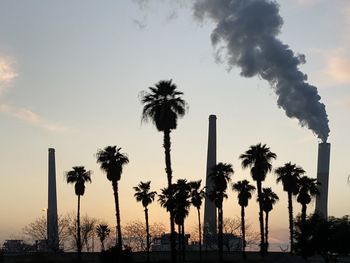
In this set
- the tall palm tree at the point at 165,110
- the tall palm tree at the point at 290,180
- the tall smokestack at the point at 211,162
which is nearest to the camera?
the tall palm tree at the point at 165,110

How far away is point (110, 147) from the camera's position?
80.8m

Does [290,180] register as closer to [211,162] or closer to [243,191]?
[243,191]

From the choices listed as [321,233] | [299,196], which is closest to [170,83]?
[321,233]

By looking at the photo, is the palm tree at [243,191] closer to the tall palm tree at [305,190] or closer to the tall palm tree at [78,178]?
the tall palm tree at [305,190]

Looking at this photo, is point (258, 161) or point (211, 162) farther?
point (211, 162)

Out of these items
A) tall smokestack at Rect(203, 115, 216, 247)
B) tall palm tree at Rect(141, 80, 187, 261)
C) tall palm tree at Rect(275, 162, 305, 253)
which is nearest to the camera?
tall palm tree at Rect(141, 80, 187, 261)

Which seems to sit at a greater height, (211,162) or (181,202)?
(211,162)

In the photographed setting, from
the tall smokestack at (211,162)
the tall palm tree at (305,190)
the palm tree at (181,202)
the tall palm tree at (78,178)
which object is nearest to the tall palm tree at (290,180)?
the tall palm tree at (305,190)

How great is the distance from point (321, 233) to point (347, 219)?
6.44 metres

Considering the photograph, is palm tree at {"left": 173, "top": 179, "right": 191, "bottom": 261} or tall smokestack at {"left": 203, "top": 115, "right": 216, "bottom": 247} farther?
tall smokestack at {"left": 203, "top": 115, "right": 216, "bottom": 247}

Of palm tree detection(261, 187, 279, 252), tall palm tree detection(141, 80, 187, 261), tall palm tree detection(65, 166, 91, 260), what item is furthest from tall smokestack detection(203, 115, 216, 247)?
tall palm tree detection(141, 80, 187, 261)

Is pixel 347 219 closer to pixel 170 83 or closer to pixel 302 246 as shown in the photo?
pixel 302 246

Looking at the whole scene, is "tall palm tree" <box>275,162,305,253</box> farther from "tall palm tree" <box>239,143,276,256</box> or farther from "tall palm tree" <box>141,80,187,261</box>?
"tall palm tree" <box>141,80,187,261</box>

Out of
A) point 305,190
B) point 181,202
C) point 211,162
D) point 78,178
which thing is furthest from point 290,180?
point 211,162
